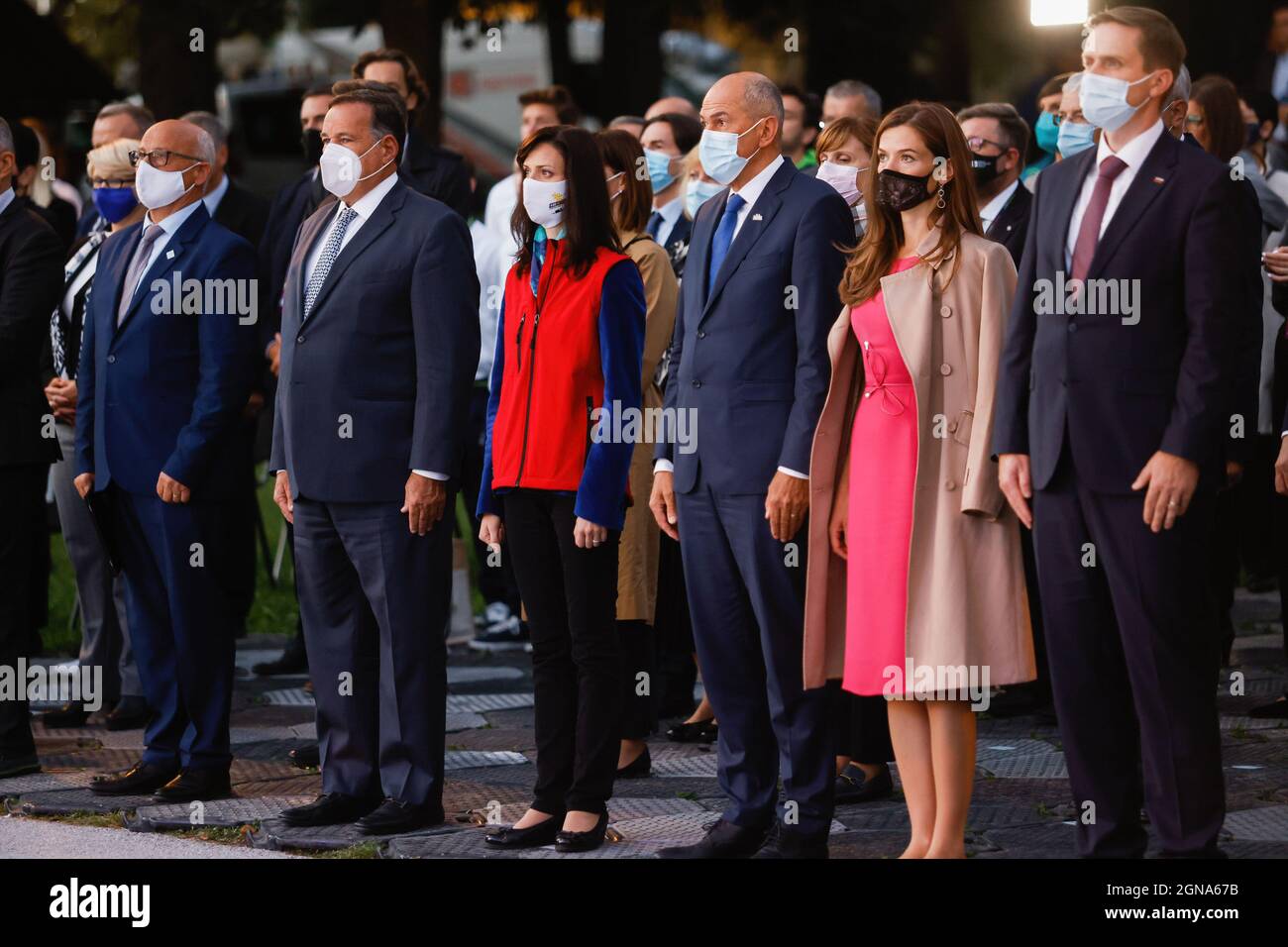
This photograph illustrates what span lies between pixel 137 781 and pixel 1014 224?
4.03m

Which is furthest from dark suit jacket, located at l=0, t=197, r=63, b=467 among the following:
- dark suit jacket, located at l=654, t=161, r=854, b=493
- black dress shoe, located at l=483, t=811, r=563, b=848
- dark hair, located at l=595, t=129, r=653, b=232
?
dark suit jacket, located at l=654, t=161, r=854, b=493

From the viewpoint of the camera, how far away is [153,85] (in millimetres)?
18625

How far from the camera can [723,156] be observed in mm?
6602

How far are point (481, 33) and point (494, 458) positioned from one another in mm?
16582

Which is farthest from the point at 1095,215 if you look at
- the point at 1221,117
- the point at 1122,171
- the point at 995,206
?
the point at 1221,117

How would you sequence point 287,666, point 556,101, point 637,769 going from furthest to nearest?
point 556,101
point 287,666
point 637,769

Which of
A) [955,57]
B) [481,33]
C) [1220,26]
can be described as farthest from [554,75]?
[1220,26]

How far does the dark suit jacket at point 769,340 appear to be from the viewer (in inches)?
249

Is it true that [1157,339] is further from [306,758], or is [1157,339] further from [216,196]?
[216,196]

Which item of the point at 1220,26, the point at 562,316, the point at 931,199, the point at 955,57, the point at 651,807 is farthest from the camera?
the point at 955,57

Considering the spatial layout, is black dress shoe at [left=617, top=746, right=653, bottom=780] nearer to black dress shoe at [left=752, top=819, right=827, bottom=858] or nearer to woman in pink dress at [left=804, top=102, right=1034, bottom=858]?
black dress shoe at [left=752, top=819, right=827, bottom=858]

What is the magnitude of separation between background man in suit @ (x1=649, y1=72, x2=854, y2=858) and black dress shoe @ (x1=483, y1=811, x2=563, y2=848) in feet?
1.50

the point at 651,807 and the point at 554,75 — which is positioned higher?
the point at 554,75
